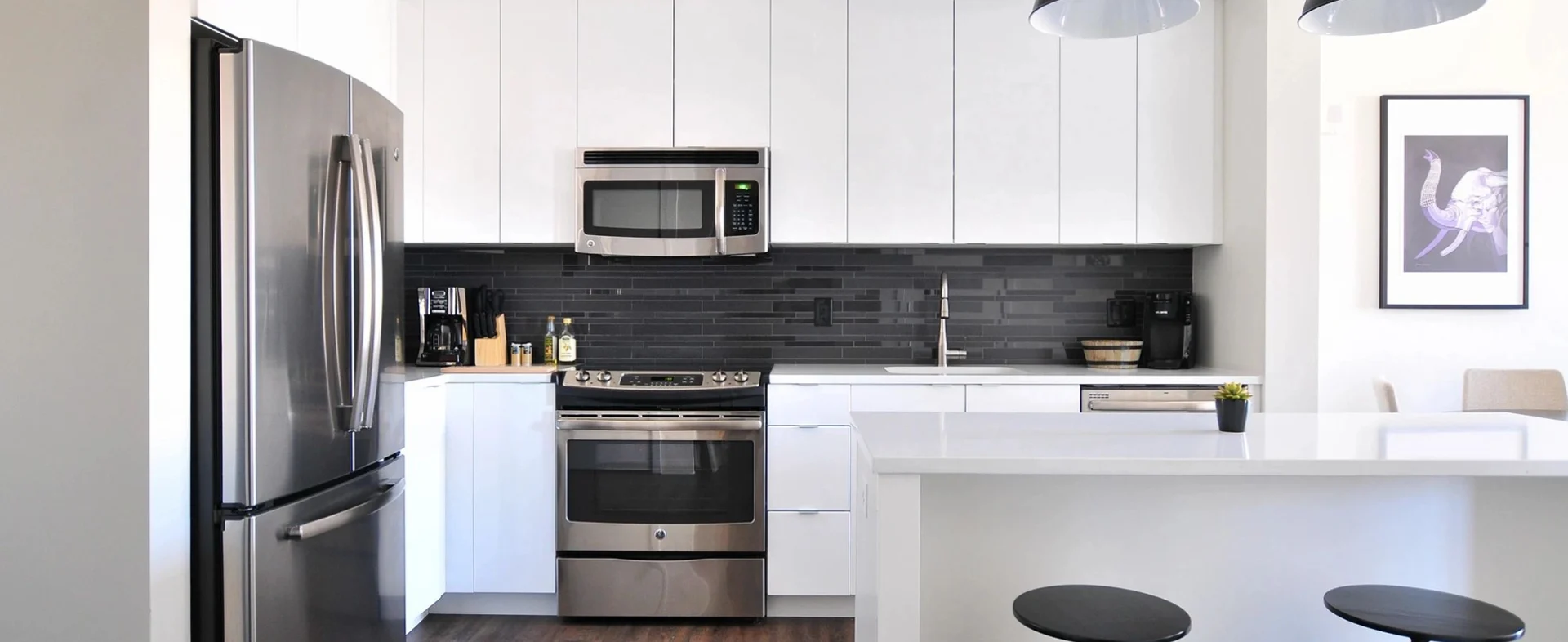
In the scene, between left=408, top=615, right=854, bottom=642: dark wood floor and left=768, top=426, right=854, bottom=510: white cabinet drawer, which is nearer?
left=408, top=615, right=854, bottom=642: dark wood floor

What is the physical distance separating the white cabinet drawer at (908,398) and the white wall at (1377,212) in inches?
58.9

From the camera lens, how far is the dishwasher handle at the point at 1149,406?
10.7 feet

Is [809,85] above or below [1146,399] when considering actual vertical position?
above

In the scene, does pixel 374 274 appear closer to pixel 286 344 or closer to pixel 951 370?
pixel 286 344

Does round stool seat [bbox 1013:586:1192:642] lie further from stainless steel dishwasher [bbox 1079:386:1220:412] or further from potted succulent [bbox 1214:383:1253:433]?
stainless steel dishwasher [bbox 1079:386:1220:412]

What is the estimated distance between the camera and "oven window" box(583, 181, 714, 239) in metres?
3.49

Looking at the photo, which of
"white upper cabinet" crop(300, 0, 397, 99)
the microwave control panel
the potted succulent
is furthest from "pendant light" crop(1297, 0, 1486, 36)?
"white upper cabinet" crop(300, 0, 397, 99)

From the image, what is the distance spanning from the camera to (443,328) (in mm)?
3590

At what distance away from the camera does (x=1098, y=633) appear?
60.5 inches

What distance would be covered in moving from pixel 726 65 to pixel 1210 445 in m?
2.35

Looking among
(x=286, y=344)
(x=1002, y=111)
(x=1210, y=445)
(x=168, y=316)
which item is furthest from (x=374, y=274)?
(x=1002, y=111)

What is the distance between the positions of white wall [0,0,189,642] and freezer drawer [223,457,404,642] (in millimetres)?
150

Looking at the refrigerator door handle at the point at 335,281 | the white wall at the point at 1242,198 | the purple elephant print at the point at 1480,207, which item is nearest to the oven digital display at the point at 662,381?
the refrigerator door handle at the point at 335,281

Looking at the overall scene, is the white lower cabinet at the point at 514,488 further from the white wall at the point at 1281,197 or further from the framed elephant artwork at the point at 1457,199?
the framed elephant artwork at the point at 1457,199
